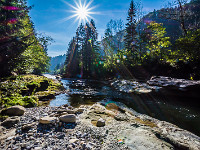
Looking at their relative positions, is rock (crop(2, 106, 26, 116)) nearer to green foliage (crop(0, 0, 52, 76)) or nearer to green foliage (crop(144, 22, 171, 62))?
green foliage (crop(0, 0, 52, 76))

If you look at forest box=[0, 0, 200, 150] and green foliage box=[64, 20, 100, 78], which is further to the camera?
green foliage box=[64, 20, 100, 78]

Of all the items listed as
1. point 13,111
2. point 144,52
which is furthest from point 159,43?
point 13,111

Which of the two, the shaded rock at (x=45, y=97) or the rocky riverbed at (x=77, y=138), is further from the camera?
the shaded rock at (x=45, y=97)

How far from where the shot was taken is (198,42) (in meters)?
11.7

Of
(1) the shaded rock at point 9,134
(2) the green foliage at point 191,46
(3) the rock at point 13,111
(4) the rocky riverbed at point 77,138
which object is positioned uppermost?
(2) the green foliage at point 191,46

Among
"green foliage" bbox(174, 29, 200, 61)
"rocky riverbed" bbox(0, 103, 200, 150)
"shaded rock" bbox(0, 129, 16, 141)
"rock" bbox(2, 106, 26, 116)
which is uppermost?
"green foliage" bbox(174, 29, 200, 61)

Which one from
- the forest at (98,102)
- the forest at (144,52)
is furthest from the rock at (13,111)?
the forest at (144,52)

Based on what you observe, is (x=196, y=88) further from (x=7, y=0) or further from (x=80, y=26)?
(x=80, y=26)

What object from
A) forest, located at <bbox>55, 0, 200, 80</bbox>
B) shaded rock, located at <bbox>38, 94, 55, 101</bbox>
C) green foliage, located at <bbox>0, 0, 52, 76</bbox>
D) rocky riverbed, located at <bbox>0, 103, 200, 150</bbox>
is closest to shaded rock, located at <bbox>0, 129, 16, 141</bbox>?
rocky riverbed, located at <bbox>0, 103, 200, 150</bbox>

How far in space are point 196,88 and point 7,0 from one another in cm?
1989

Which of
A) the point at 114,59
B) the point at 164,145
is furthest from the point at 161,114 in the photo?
the point at 114,59

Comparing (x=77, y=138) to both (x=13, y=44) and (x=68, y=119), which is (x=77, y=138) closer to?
(x=68, y=119)

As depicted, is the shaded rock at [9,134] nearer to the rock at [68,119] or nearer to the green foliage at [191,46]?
the rock at [68,119]

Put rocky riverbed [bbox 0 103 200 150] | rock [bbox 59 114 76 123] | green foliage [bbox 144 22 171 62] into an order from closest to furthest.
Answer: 1. rocky riverbed [bbox 0 103 200 150]
2. rock [bbox 59 114 76 123]
3. green foliage [bbox 144 22 171 62]
